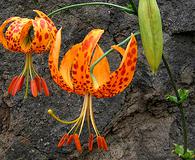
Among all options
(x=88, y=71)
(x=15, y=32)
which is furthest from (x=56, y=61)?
(x=15, y=32)

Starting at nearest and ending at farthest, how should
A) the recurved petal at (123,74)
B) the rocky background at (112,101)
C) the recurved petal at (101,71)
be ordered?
1. the recurved petal at (123,74)
2. the recurved petal at (101,71)
3. the rocky background at (112,101)

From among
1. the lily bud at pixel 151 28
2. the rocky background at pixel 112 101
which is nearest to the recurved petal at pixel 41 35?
the lily bud at pixel 151 28

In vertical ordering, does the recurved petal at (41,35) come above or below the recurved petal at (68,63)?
above

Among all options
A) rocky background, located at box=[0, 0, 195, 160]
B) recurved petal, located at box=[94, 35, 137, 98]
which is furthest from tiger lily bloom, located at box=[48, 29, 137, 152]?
rocky background, located at box=[0, 0, 195, 160]

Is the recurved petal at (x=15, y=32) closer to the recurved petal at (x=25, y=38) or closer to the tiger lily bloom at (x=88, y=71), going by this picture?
the recurved petal at (x=25, y=38)

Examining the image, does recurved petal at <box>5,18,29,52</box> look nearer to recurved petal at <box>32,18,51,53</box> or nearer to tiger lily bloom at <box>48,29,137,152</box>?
recurved petal at <box>32,18,51,53</box>

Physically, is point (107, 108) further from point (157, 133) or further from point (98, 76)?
point (98, 76)
